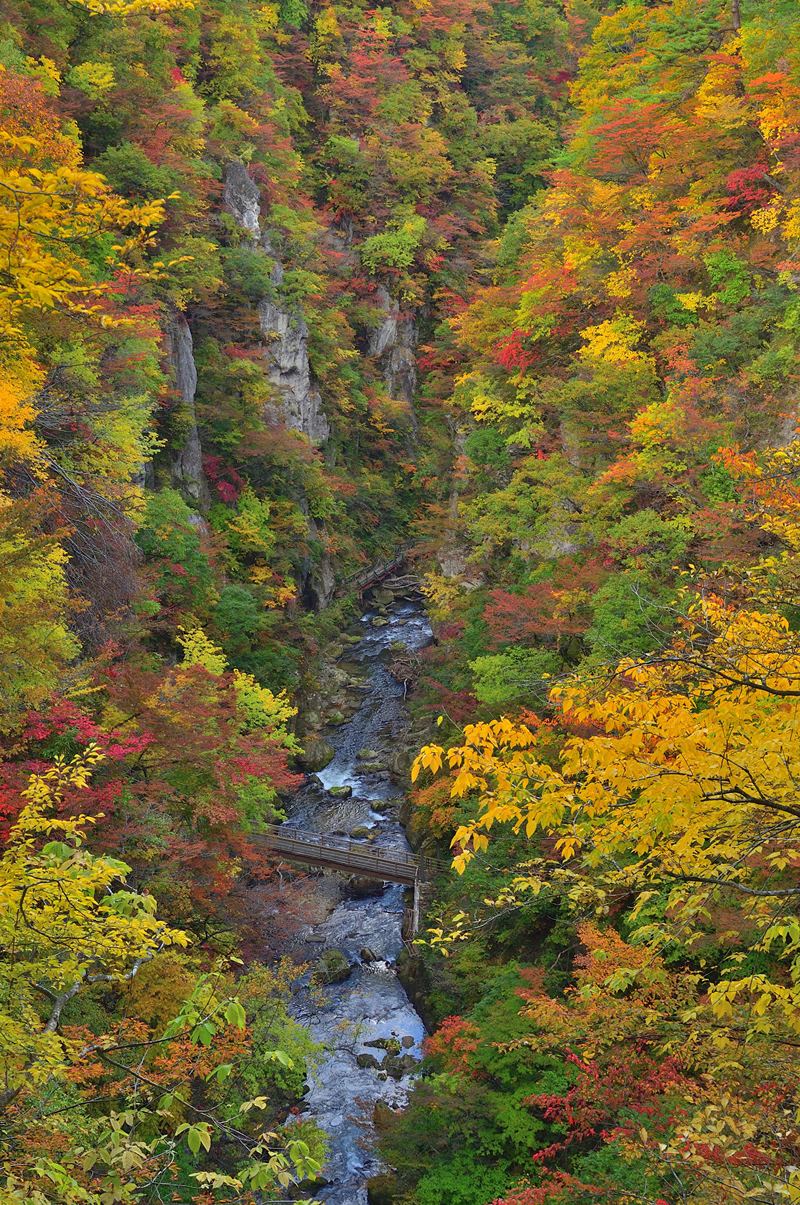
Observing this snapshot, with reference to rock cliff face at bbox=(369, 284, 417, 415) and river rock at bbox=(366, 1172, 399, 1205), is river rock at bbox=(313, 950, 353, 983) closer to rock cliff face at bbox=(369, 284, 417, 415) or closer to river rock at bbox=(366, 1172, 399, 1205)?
river rock at bbox=(366, 1172, 399, 1205)

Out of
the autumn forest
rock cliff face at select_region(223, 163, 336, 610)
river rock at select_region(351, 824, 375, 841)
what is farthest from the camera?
rock cliff face at select_region(223, 163, 336, 610)

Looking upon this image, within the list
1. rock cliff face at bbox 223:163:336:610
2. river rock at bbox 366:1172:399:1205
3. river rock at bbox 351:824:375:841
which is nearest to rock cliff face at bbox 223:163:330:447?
rock cliff face at bbox 223:163:336:610

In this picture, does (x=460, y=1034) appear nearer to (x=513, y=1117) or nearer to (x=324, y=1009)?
(x=513, y=1117)

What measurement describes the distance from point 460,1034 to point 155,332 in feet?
49.3

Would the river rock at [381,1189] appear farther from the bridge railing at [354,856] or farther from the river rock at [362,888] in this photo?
the river rock at [362,888]

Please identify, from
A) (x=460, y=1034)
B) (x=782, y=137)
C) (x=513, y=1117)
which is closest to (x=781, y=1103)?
(x=513, y=1117)

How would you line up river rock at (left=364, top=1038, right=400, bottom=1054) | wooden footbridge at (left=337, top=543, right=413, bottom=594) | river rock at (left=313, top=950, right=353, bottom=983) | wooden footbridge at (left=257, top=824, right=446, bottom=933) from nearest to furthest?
river rock at (left=364, top=1038, right=400, bottom=1054) < river rock at (left=313, top=950, right=353, bottom=983) < wooden footbridge at (left=257, top=824, right=446, bottom=933) < wooden footbridge at (left=337, top=543, right=413, bottom=594)

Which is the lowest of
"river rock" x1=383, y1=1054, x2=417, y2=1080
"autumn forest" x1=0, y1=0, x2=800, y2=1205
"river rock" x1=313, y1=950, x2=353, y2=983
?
"river rock" x1=313, y1=950, x2=353, y2=983

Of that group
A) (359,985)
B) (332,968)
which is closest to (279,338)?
(332,968)

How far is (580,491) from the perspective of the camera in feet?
56.9

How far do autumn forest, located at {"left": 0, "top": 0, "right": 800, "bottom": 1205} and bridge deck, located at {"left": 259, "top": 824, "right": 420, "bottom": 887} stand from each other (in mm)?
400

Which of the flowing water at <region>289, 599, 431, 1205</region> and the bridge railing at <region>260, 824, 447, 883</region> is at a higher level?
the bridge railing at <region>260, 824, 447, 883</region>

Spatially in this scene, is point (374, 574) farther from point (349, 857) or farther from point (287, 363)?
point (349, 857)

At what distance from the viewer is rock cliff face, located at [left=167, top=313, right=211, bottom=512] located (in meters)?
21.6
